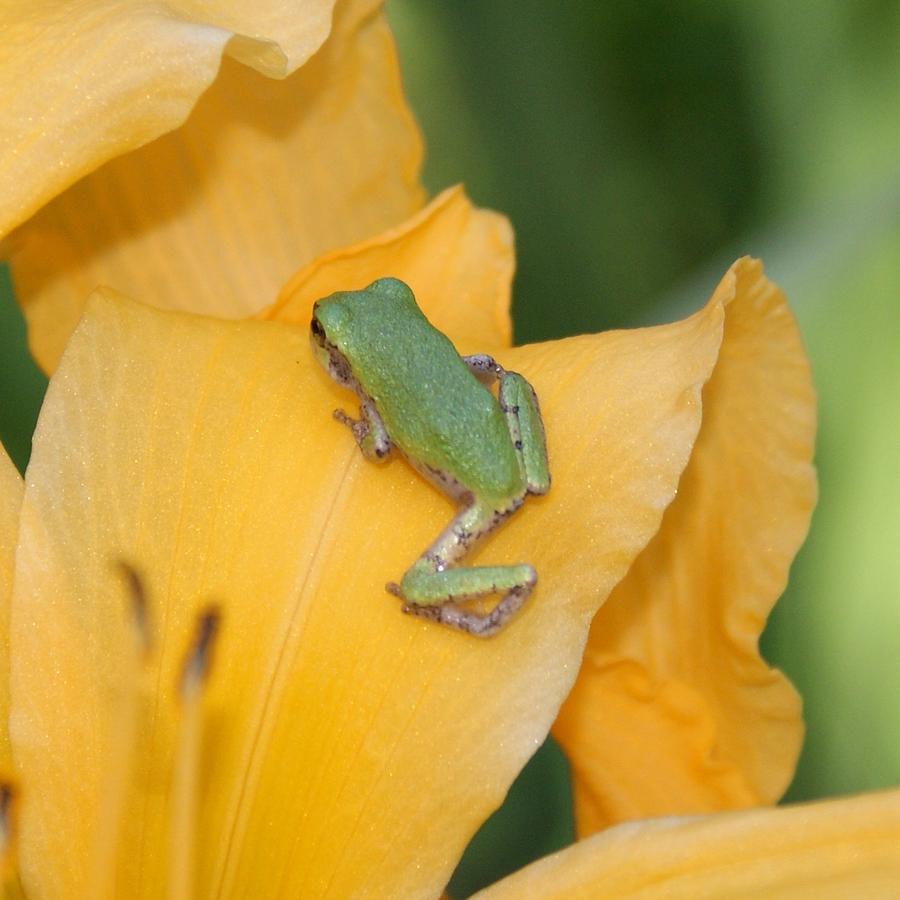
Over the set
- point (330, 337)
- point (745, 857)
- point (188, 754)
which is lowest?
point (745, 857)

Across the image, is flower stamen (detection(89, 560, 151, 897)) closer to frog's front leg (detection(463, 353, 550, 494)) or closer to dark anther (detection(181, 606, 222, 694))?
dark anther (detection(181, 606, 222, 694))

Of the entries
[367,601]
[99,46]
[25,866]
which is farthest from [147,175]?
[25,866]

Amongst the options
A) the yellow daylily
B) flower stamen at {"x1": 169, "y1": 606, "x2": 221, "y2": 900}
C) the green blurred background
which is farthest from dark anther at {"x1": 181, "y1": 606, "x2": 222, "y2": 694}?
the green blurred background

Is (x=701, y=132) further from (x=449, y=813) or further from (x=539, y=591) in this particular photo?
(x=449, y=813)

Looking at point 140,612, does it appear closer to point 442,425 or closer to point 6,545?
point 6,545

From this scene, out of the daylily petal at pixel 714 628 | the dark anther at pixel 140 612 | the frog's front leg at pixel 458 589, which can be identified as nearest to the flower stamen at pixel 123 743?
the dark anther at pixel 140 612

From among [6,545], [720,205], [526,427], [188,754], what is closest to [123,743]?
[188,754]

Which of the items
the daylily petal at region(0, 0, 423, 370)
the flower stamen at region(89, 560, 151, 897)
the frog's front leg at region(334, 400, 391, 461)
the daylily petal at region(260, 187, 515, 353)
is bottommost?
the flower stamen at region(89, 560, 151, 897)
